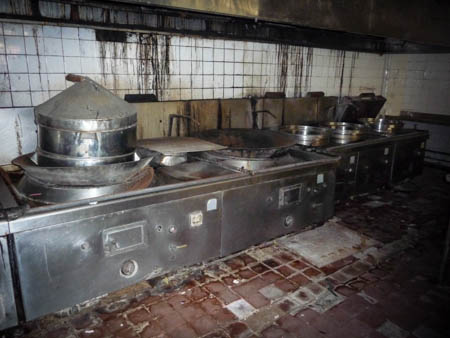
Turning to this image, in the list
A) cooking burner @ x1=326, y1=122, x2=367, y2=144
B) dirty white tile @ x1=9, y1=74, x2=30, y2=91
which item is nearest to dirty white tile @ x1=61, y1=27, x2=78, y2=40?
dirty white tile @ x1=9, y1=74, x2=30, y2=91

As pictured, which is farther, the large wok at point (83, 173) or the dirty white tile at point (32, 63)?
the dirty white tile at point (32, 63)

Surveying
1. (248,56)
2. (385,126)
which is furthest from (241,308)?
(385,126)

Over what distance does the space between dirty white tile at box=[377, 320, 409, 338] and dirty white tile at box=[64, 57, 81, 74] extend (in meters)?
2.72

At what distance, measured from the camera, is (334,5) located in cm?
205

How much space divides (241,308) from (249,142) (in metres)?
1.23

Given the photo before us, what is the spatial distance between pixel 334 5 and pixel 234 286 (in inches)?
74.6

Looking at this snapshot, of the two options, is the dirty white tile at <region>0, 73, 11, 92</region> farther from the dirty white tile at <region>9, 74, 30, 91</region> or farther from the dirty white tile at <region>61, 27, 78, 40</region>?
the dirty white tile at <region>61, 27, 78, 40</region>

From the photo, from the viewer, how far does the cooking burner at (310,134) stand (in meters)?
3.41

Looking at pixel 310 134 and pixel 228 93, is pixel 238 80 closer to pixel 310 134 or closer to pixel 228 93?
pixel 228 93

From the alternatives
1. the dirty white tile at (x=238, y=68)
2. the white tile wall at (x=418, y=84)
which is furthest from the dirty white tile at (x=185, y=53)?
the white tile wall at (x=418, y=84)

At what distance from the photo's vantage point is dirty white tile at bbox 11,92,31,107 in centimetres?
242

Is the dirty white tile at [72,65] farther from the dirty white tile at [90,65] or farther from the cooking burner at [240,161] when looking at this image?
the cooking burner at [240,161]

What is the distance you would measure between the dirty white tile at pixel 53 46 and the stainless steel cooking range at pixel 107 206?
29.0 inches

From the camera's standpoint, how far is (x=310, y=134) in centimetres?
372
